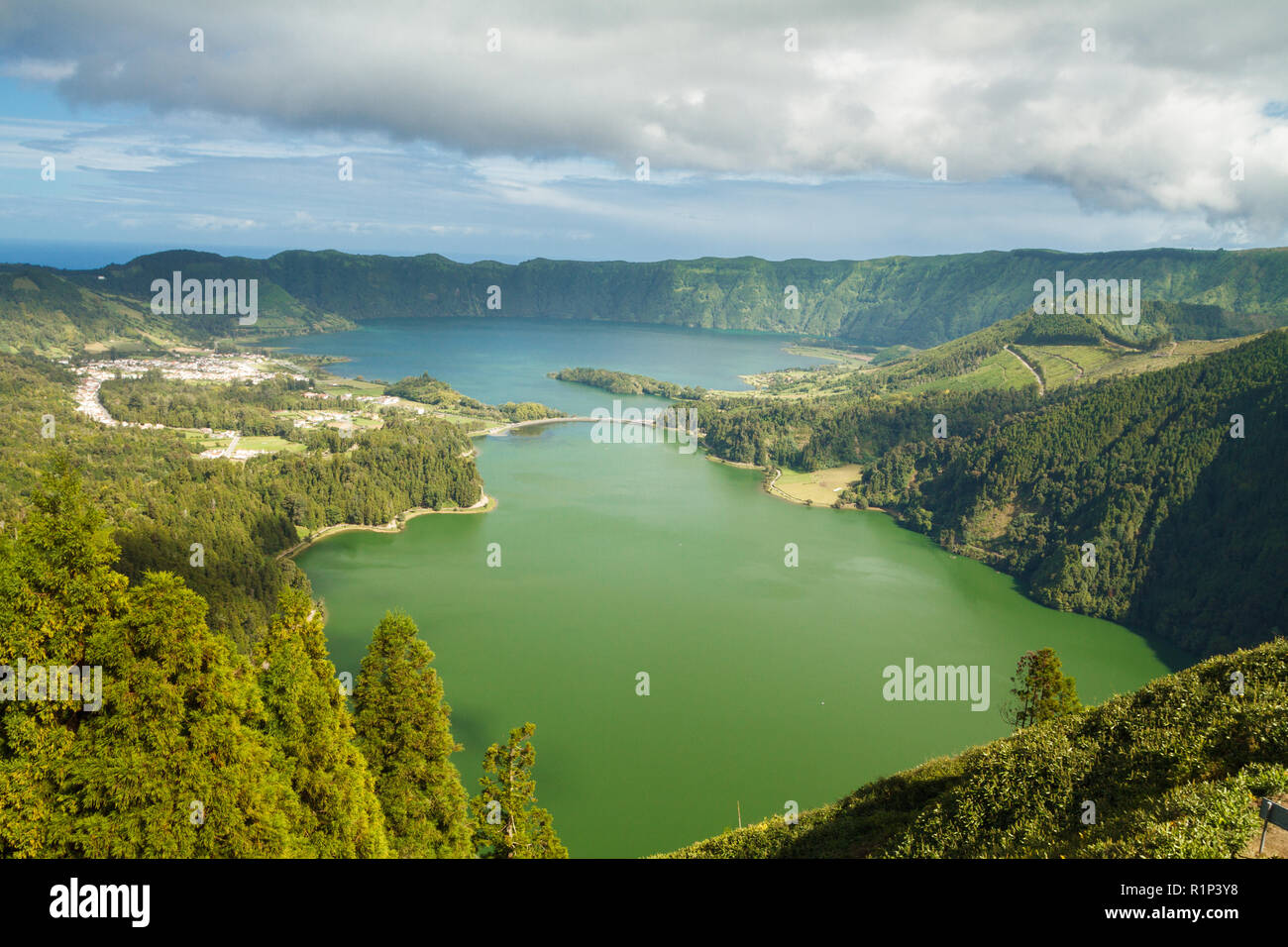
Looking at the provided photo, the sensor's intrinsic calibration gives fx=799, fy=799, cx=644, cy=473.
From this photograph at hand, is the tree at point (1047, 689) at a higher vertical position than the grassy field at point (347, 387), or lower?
lower

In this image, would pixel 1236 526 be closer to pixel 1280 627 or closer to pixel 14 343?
pixel 1280 627

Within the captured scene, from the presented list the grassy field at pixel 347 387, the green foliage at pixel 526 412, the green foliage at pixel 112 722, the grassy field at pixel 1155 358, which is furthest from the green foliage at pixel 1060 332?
the green foliage at pixel 112 722

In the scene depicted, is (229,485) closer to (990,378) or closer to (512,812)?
(512,812)

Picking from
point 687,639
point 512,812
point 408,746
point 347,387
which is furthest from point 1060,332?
point 408,746

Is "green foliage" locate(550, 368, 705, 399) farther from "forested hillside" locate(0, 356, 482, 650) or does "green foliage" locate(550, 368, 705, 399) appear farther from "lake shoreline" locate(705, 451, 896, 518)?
"forested hillside" locate(0, 356, 482, 650)

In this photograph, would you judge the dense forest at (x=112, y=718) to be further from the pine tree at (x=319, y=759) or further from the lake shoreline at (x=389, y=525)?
the lake shoreline at (x=389, y=525)

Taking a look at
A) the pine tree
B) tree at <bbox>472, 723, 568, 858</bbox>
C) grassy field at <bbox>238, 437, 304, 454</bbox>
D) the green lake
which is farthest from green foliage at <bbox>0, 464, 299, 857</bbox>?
grassy field at <bbox>238, 437, 304, 454</bbox>
